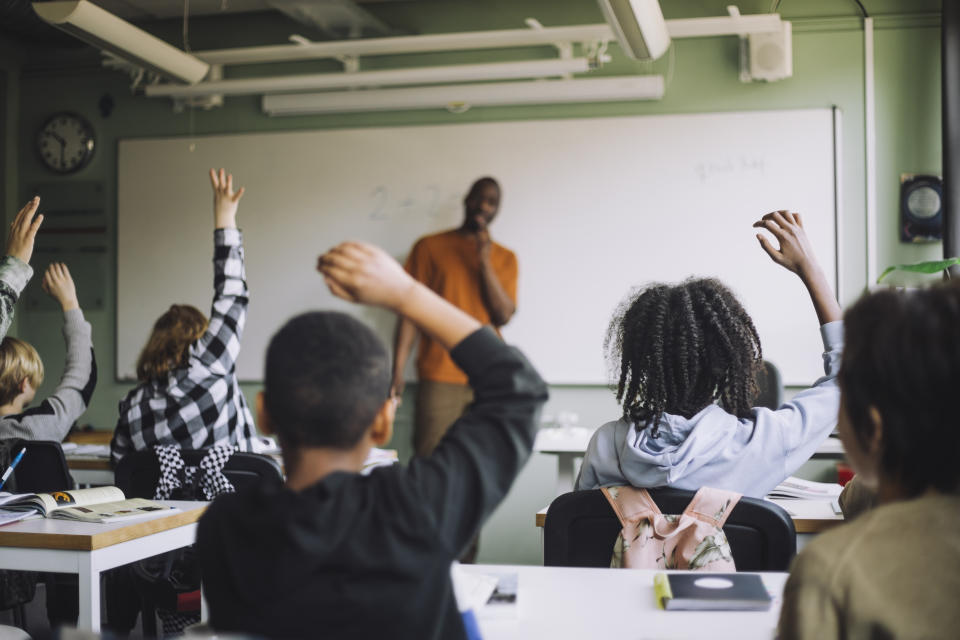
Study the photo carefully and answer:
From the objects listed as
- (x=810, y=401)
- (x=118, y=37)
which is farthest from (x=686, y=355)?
(x=118, y=37)

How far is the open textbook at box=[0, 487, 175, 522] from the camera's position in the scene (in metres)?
2.08

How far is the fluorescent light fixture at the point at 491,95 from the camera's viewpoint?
15.3 ft

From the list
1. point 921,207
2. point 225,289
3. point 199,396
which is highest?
point 921,207

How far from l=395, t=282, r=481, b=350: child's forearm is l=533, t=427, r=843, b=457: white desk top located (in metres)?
2.26

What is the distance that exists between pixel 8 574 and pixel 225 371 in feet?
2.67

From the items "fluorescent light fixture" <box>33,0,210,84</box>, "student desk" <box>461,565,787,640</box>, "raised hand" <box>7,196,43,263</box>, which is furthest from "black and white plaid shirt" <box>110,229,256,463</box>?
"student desk" <box>461,565,787,640</box>

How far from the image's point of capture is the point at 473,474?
1.06 meters

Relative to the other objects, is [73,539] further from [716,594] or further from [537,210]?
[537,210]

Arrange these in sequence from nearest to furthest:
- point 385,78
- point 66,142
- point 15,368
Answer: point 15,368
point 385,78
point 66,142

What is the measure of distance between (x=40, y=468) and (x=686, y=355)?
1921 mm

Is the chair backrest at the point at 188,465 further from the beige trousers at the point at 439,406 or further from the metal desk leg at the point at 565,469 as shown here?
the beige trousers at the point at 439,406

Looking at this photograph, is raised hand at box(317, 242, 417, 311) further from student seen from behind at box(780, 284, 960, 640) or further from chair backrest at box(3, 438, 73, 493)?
chair backrest at box(3, 438, 73, 493)

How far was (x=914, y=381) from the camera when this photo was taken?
93cm

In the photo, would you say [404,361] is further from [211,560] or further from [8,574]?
[211,560]
